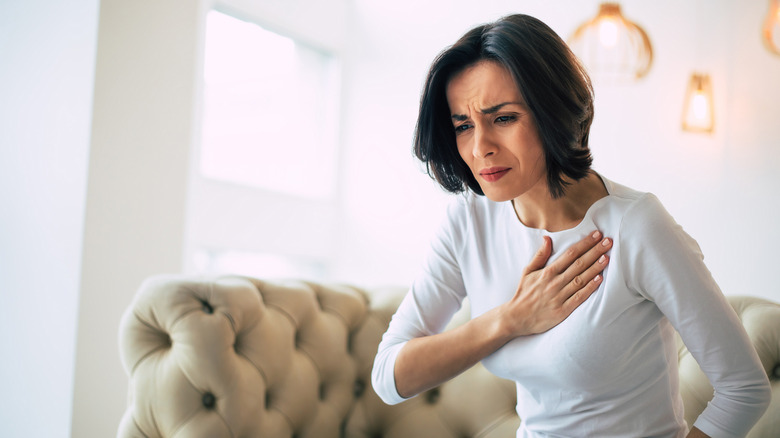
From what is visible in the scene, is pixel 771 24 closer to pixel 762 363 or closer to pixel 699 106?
pixel 699 106

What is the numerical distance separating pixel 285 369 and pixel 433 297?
1.35 ft

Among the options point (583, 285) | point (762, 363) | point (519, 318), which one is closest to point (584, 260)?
point (583, 285)

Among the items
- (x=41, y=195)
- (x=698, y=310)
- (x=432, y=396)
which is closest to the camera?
(x=698, y=310)

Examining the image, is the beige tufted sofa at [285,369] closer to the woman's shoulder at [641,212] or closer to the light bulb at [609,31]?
the woman's shoulder at [641,212]

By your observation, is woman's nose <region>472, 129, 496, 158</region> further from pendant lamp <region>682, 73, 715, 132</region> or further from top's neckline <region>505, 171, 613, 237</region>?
pendant lamp <region>682, 73, 715, 132</region>

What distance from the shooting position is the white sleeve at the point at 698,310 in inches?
38.0

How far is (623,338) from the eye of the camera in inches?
40.3

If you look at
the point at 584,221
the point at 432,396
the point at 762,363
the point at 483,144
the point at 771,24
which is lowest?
the point at 432,396

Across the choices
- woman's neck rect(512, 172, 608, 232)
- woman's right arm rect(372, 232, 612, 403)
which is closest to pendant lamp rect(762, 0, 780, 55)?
woman's neck rect(512, 172, 608, 232)

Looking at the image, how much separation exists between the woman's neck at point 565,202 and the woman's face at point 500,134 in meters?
0.05

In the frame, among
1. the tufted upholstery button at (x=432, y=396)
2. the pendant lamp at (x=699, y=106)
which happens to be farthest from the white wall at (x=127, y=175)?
the pendant lamp at (x=699, y=106)

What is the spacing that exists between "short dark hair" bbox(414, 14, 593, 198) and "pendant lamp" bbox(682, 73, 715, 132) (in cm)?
247

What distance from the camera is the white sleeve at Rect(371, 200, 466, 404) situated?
4.10 ft

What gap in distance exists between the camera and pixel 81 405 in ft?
7.57
